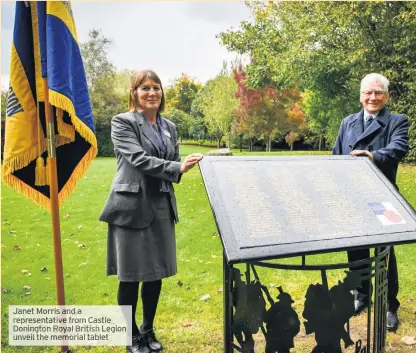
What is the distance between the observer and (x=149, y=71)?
2.76 meters

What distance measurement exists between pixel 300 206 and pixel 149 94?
124 centimetres

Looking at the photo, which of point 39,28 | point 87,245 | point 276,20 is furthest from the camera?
point 276,20

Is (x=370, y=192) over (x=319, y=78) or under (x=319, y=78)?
under

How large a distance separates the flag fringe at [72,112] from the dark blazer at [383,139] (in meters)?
2.05

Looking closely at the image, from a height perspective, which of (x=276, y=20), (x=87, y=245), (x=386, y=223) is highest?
(x=276, y=20)

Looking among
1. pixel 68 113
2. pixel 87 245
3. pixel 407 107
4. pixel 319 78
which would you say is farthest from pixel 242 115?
pixel 68 113

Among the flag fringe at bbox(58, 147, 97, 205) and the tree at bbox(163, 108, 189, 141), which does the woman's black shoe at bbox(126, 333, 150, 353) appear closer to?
the flag fringe at bbox(58, 147, 97, 205)

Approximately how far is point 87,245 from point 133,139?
3.82 m

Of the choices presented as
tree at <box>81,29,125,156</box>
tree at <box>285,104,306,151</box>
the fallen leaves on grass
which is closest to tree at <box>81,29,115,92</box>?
tree at <box>81,29,125,156</box>

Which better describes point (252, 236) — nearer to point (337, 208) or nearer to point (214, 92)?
point (337, 208)

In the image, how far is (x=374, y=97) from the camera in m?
3.16

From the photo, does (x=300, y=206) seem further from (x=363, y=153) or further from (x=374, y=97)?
(x=374, y=97)

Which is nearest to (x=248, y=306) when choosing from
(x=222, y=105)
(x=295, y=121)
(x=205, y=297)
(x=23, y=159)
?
(x=205, y=297)

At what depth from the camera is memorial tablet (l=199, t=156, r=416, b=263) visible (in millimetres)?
2168
